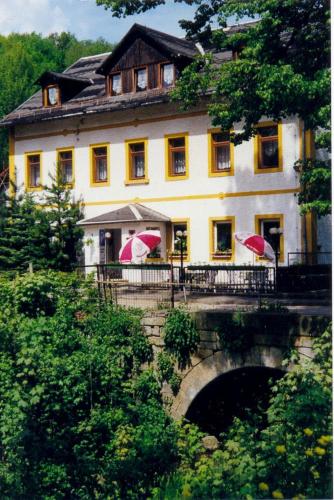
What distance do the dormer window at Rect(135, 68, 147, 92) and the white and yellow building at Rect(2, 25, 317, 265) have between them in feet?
0.10

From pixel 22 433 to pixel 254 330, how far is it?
13.8 feet

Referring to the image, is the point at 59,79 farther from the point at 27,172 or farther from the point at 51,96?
the point at 27,172

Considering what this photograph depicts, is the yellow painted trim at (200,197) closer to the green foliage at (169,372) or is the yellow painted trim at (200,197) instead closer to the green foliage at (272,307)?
the green foliage at (272,307)

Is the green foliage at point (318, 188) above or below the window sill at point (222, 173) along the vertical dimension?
below

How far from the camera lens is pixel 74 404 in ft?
41.0

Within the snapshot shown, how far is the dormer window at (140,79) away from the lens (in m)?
22.6

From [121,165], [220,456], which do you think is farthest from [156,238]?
[220,456]

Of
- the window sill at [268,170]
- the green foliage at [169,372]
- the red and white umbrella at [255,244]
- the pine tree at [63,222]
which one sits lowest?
the green foliage at [169,372]

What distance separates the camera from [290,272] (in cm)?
1544

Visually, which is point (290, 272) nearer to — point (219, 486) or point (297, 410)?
point (297, 410)

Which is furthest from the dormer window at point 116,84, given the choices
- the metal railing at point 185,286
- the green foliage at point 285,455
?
the green foliage at point 285,455

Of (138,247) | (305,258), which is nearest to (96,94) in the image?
(138,247)

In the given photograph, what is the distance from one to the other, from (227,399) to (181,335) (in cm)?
154

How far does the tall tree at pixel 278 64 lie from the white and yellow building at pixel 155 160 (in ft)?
19.9
